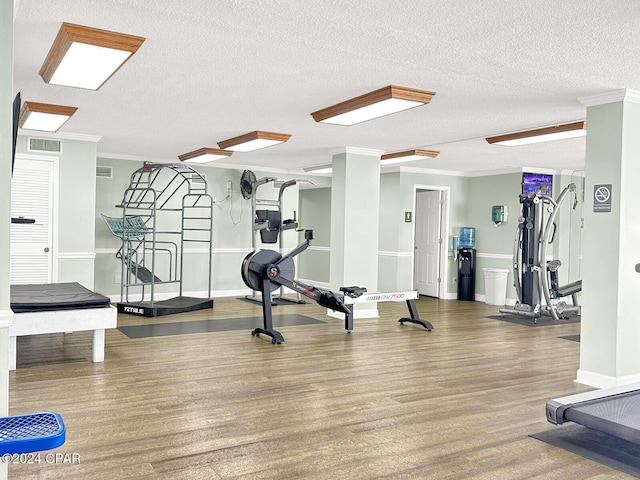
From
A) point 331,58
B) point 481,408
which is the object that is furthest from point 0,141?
point 481,408

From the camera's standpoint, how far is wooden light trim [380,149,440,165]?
7.95 meters

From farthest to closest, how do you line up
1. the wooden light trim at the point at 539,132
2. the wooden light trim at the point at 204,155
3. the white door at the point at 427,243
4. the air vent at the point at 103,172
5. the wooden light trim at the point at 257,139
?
1. the white door at the point at 427,243
2. the air vent at the point at 103,172
3. the wooden light trim at the point at 204,155
4. the wooden light trim at the point at 257,139
5. the wooden light trim at the point at 539,132

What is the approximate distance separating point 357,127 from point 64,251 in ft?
13.4

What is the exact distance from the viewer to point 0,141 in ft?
7.35

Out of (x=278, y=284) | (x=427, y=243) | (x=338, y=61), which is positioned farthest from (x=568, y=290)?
(x=338, y=61)

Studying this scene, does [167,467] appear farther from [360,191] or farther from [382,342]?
[360,191]

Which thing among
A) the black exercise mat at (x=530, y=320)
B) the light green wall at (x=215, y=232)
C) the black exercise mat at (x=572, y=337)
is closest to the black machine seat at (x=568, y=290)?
the black exercise mat at (x=530, y=320)

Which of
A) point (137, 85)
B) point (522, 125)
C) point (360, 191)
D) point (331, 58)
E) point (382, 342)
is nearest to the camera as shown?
point (331, 58)

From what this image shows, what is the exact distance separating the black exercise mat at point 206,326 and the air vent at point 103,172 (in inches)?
122

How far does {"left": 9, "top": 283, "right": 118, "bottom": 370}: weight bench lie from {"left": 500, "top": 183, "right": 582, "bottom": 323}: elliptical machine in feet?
18.7

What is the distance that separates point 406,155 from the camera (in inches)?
318

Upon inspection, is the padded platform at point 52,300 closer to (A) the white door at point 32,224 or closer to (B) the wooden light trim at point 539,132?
(A) the white door at point 32,224

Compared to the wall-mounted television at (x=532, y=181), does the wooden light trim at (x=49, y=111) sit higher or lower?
higher

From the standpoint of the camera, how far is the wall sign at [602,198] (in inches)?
178
